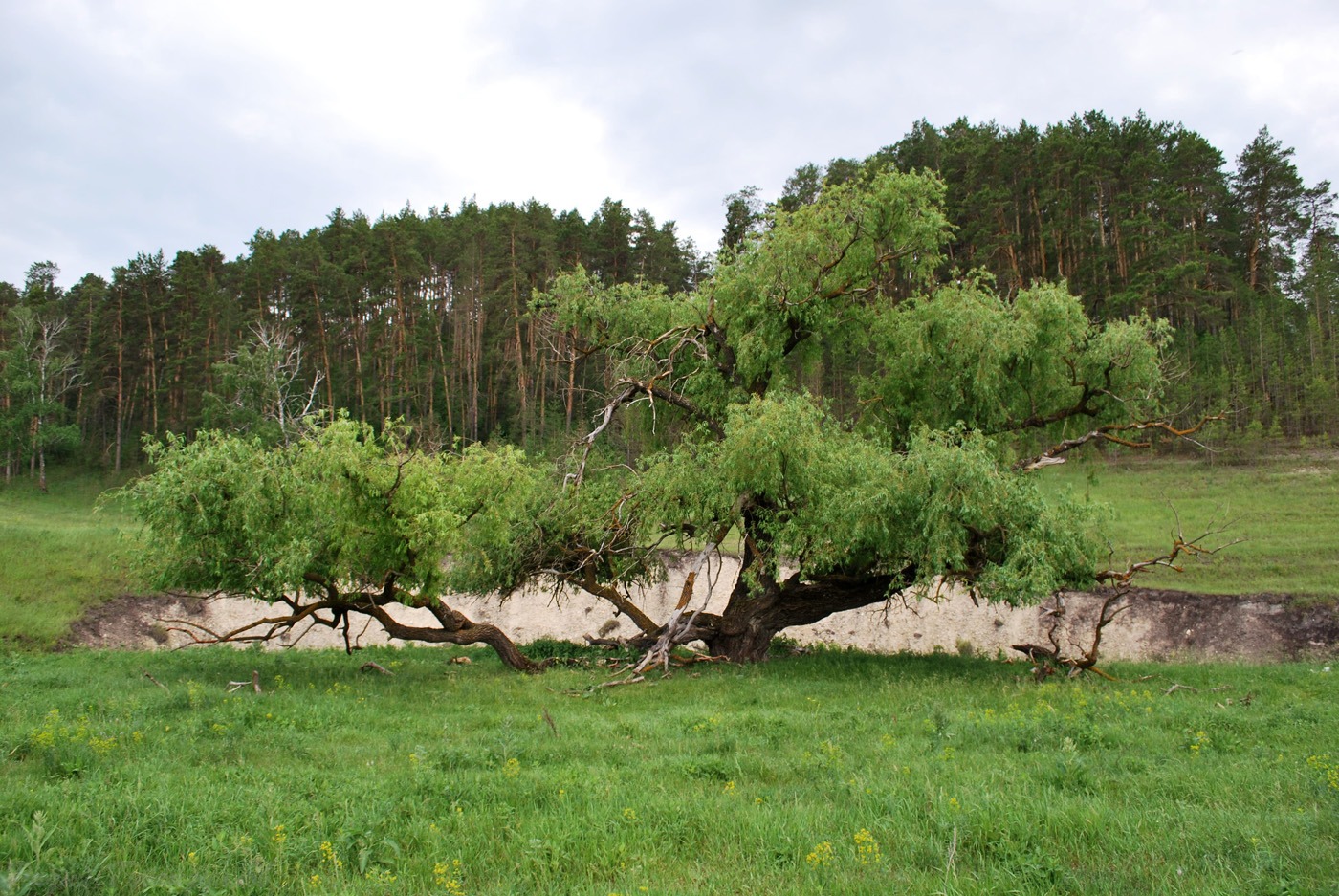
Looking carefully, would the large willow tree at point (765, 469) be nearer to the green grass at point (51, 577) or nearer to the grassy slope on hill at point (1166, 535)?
the grassy slope on hill at point (1166, 535)

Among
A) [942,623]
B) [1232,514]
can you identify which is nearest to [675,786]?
[942,623]

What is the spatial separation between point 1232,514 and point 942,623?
18716mm

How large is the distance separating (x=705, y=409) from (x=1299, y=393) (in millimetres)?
52550

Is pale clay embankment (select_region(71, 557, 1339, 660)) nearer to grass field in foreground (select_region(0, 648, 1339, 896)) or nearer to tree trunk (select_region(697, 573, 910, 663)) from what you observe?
tree trunk (select_region(697, 573, 910, 663))

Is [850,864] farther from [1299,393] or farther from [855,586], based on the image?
[1299,393]

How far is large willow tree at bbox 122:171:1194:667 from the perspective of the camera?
629 inches

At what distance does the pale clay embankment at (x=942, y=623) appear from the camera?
24516 millimetres

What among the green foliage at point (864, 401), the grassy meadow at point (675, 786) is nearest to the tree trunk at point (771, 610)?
the green foliage at point (864, 401)

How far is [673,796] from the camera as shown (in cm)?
736

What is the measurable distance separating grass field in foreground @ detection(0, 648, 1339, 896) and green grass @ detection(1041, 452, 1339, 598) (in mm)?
9166

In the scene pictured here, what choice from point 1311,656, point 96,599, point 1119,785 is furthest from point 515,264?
point 1119,785

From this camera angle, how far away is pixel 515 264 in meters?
55.6

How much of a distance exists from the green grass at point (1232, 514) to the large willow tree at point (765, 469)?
286cm

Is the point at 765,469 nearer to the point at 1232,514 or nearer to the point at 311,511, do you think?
the point at 311,511
